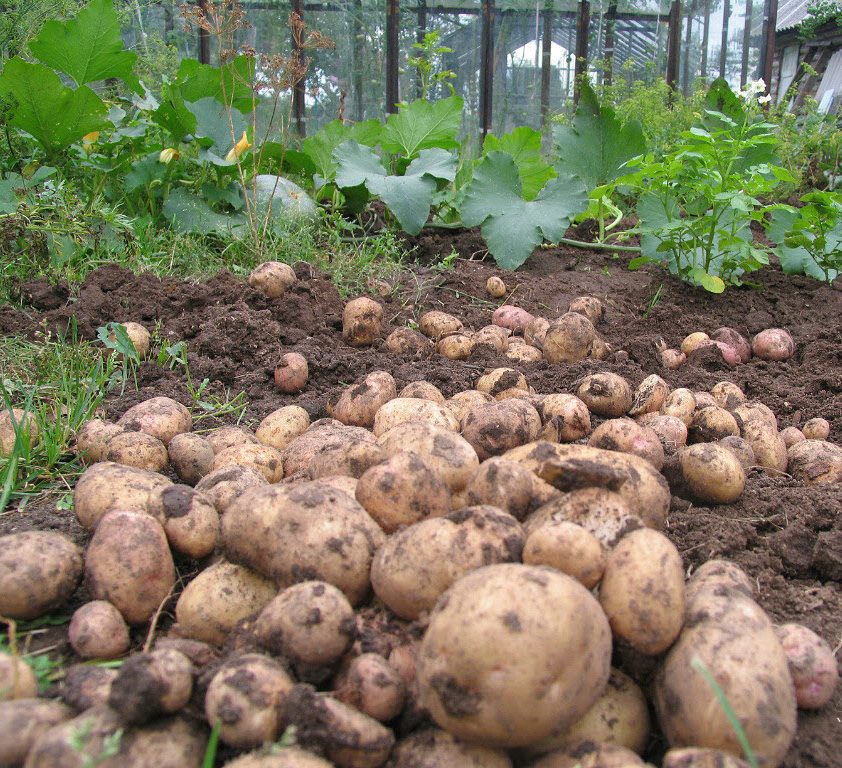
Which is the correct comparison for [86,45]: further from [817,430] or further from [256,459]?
[817,430]

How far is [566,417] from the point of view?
2.33 meters

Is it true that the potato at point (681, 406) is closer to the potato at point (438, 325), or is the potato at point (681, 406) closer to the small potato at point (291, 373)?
the potato at point (438, 325)

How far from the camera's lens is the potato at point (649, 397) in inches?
105

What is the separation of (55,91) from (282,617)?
11.6 ft

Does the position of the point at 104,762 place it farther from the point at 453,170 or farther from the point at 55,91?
the point at 453,170

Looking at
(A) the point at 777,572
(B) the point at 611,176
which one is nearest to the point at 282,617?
(A) the point at 777,572

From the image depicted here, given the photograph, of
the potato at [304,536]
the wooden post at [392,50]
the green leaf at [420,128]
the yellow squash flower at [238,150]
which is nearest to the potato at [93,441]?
the potato at [304,536]

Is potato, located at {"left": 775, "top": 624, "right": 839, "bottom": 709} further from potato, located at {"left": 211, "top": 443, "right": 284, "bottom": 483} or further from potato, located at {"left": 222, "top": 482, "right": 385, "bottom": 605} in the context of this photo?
potato, located at {"left": 211, "top": 443, "right": 284, "bottom": 483}

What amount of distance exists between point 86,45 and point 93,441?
289 cm

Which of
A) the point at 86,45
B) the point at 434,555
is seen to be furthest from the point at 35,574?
the point at 86,45

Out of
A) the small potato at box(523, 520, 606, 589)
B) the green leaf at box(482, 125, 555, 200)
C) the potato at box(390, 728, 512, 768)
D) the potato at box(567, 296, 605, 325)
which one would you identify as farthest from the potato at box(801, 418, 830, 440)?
the green leaf at box(482, 125, 555, 200)

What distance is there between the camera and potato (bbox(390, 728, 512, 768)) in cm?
117

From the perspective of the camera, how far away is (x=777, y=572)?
1.84 m

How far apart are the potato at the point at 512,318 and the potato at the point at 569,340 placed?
0.53 meters
